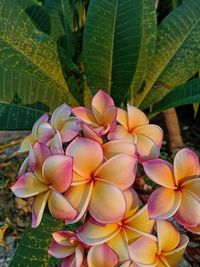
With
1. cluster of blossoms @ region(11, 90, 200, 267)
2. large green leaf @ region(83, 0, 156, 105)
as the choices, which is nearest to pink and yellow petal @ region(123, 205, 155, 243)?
cluster of blossoms @ region(11, 90, 200, 267)

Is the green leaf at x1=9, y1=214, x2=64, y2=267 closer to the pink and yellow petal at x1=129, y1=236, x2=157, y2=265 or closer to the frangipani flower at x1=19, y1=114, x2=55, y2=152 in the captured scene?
the frangipani flower at x1=19, y1=114, x2=55, y2=152

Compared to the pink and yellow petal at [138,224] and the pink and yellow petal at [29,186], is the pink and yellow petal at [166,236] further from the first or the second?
the pink and yellow petal at [29,186]

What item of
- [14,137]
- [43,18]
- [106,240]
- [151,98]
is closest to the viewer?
[106,240]

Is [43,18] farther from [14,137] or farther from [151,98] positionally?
[14,137]

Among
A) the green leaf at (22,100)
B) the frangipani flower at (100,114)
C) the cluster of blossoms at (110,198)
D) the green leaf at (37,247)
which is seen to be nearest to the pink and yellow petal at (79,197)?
the cluster of blossoms at (110,198)

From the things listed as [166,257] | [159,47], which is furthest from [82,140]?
[159,47]

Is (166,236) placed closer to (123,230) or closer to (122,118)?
(123,230)
